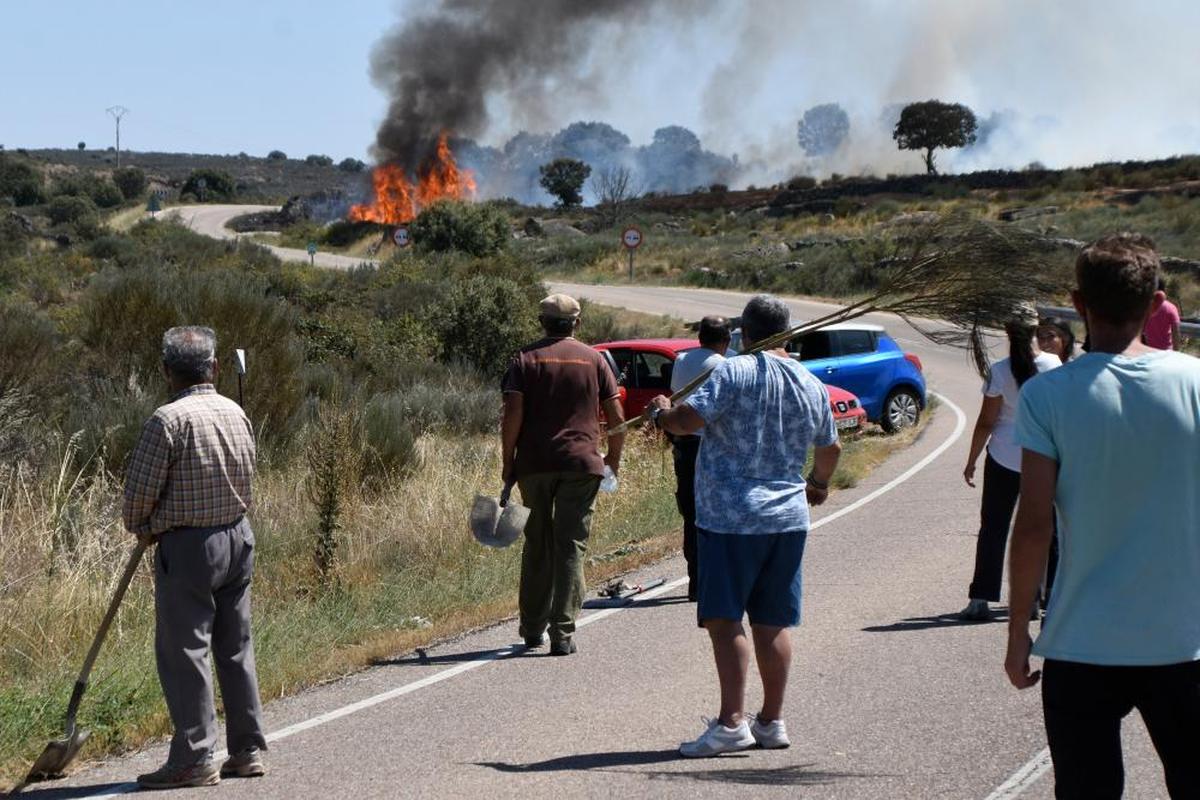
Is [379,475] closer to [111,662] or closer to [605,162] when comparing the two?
[111,662]

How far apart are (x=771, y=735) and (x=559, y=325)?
9.07ft

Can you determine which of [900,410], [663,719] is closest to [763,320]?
[663,719]

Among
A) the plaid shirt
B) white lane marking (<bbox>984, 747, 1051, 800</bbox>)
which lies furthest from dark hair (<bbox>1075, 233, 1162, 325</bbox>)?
the plaid shirt

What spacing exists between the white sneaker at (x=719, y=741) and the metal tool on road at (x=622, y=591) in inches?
127

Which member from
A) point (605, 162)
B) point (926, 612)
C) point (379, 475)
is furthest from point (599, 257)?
point (605, 162)

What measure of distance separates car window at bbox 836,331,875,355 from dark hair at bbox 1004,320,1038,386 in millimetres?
10623

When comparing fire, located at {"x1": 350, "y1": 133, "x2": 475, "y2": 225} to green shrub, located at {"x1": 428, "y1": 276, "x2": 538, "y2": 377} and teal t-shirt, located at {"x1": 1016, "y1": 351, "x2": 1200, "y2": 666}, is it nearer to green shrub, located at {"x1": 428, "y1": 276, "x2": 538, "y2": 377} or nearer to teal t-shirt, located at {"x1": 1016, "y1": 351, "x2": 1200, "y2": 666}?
green shrub, located at {"x1": 428, "y1": 276, "x2": 538, "y2": 377}

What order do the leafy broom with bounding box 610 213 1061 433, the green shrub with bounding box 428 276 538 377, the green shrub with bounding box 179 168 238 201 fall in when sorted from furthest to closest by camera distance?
the green shrub with bounding box 179 168 238 201, the green shrub with bounding box 428 276 538 377, the leafy broom with bounding box 610 213 1061 433

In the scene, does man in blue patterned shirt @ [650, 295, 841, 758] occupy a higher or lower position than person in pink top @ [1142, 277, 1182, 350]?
lower

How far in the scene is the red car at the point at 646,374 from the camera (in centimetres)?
1667

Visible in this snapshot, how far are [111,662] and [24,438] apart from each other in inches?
237

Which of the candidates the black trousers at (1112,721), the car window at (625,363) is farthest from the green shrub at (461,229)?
the black trousers at (1112,721)

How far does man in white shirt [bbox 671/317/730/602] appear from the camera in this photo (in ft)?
27.8

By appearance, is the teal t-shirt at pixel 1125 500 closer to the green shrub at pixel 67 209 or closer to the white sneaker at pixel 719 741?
the white sneaker at pixel 719 741
